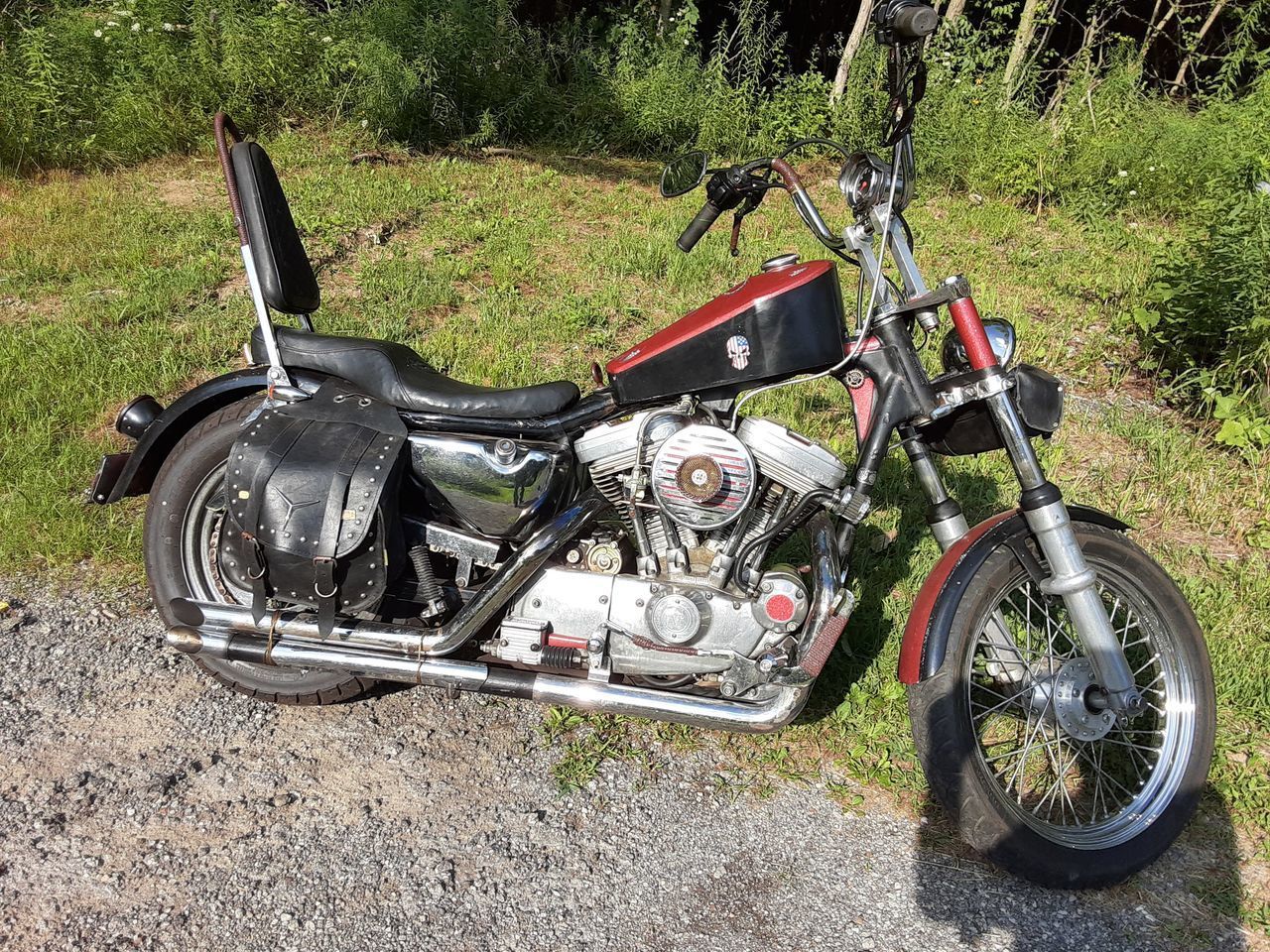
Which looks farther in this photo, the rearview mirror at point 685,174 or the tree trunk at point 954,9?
the tree trunk at point 954,9

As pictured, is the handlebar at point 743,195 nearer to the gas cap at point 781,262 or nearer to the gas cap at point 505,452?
the gas cap at point 781,262

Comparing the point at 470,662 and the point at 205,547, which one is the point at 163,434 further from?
the point at 470,662

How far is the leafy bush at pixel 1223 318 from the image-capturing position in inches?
169

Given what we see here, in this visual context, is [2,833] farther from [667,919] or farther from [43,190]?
[43,190]

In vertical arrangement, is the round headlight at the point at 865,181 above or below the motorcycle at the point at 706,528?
above

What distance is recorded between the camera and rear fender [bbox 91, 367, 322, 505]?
2.86 metres

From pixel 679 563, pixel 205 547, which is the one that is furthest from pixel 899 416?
pixel 205 547

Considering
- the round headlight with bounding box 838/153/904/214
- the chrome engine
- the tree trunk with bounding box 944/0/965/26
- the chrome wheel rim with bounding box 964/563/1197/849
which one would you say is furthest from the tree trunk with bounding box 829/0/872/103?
the chrome engine

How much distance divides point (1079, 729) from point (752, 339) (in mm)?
1498

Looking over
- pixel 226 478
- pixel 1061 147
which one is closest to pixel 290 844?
pixel 226 478

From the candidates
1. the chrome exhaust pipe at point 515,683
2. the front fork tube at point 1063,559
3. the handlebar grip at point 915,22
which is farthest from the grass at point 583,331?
the handlebar grip at point 915,22

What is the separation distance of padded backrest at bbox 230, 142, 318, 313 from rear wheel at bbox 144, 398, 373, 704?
38cm

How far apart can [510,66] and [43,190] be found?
163 inches

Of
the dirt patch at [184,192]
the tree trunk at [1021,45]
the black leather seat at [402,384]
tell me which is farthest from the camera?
the tree trunk at [1021,45]
